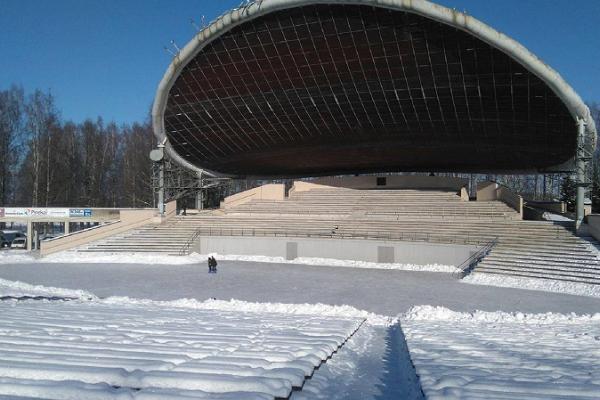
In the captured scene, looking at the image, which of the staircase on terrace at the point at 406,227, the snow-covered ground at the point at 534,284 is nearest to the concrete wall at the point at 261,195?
the staircase on terrace at the point at 406,227

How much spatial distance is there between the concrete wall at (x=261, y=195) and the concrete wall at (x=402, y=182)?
6.01 metres

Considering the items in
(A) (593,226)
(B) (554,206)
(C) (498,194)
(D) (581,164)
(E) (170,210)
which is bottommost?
(A) (593,226)

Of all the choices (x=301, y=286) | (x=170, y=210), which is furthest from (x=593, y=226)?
(x=170, y=210)

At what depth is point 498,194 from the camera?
41812mm

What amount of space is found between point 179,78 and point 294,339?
35196mm

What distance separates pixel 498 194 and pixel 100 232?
1410 inches

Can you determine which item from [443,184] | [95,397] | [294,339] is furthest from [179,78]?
[95,397]

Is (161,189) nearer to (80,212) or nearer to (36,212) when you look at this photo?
(80,212)

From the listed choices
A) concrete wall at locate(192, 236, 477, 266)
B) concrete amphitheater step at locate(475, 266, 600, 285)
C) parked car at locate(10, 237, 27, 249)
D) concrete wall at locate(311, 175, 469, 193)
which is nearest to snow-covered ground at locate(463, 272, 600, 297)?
concrete amphitheater step at locate(475, 266, 600, 285)

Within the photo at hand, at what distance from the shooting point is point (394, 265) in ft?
92.2

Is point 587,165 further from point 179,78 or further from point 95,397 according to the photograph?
point 95,397

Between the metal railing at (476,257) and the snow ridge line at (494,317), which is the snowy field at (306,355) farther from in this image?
the metal railing at (476,257)

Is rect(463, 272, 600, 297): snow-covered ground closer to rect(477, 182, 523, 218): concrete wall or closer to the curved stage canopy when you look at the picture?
rect(477, 182, 523, 218): concrete wall

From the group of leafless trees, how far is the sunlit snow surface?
164 feet
